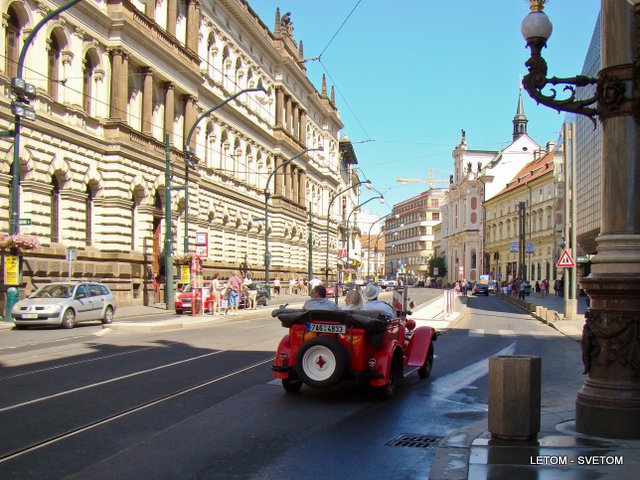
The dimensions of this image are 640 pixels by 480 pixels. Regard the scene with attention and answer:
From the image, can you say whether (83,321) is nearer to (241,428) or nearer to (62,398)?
(62,398)

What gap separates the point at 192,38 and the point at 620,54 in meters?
38.3

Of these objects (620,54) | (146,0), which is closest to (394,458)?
(620,54)

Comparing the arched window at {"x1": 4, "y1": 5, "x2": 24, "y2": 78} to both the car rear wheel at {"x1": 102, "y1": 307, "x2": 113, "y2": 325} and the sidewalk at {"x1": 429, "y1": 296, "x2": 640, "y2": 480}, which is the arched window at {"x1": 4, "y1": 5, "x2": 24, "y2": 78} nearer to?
the car rear wheel at {"x1": 102, "y1": 307, "x2": 113, "y2": 325}

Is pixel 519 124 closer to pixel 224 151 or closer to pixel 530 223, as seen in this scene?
pixel 530 223

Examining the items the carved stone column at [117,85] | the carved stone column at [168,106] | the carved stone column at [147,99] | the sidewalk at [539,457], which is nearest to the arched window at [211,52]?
the carved stone column at [168,106]

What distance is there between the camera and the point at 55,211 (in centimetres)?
2972

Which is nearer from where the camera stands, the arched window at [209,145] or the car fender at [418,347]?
the car fender at [418,347]

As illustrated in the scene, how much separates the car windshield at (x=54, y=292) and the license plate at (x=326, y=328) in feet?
48.9

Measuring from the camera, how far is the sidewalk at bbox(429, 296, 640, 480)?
5.24 meters

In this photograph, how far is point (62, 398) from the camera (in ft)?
29.0

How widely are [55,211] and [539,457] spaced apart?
27.8m

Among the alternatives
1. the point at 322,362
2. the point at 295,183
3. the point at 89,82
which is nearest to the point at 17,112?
the point at 89,82

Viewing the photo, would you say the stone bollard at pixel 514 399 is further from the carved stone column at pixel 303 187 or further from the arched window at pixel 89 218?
the carved stone column at pixel 303 187

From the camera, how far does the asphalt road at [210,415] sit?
232 inches
